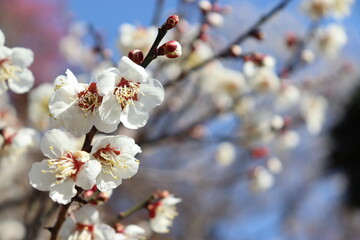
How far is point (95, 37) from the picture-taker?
1.77 metres

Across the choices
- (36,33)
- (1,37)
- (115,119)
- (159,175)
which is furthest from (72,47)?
(36,33)

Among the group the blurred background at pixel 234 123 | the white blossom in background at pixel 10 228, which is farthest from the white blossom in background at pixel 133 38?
the white blossom in background at pixel 10 228

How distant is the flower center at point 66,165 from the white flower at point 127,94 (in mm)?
82

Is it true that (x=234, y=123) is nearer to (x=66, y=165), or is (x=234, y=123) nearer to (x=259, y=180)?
(x=259, y=180)

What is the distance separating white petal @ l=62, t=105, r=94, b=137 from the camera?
2.19ft

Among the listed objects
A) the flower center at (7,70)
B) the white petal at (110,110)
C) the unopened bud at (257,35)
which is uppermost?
the unopened bud at (257,35)

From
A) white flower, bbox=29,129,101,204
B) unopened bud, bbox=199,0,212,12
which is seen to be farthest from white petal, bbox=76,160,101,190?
unopened bud, bbox=199,0,212,12

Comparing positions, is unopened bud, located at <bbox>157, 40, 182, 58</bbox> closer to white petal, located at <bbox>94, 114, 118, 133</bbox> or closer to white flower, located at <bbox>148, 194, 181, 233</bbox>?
white petal, located at <bbox>94, 114, 118, 133</bbox>

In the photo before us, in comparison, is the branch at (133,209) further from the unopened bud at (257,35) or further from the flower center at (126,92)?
the unopened bud at (257,35)

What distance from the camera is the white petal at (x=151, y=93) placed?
2.40ft

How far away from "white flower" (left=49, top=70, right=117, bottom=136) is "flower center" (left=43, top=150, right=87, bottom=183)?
45 mm

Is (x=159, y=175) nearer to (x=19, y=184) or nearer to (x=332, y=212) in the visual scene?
(x=19, y=184)

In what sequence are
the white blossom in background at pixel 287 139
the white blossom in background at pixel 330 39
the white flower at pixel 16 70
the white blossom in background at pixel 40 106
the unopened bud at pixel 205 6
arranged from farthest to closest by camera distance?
the white blossom in background at pixel 287 139 → the white blossom in background at pixel 330 39 → the white blossom in background at pixel 40 106 → the unopened bud at pixel 205 6 → the white flower at pixel 16 70

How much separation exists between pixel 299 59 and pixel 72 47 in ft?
7.70
